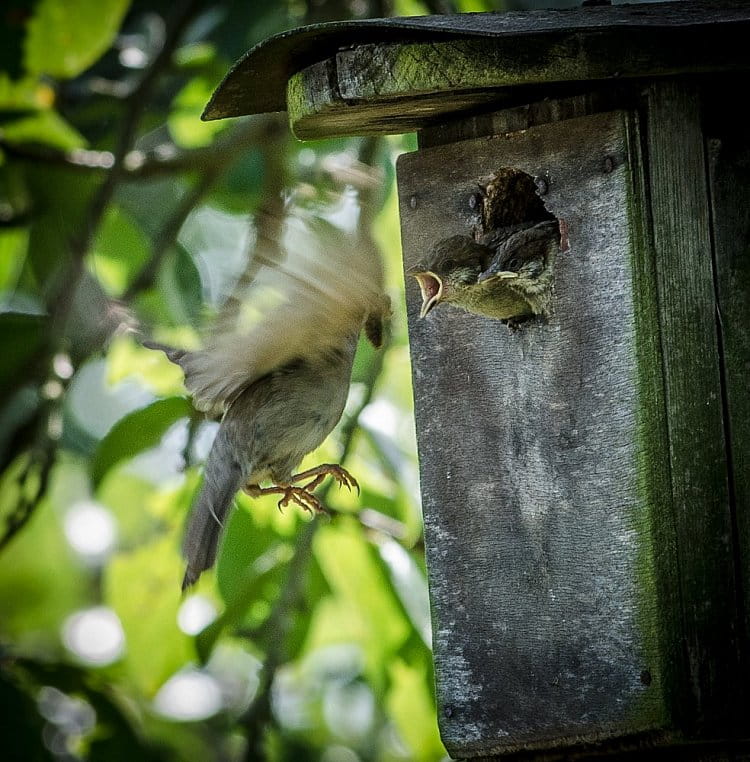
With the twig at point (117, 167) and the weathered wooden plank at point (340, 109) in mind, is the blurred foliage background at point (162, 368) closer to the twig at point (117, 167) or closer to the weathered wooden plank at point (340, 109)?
the twig at point (117, 167)

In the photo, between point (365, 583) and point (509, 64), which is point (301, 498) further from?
point (509, 64)

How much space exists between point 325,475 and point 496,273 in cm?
96

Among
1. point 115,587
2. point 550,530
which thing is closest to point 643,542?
point 550,530

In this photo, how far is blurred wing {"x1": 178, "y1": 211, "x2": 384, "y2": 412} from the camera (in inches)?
110

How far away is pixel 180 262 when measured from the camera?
14.6 ft

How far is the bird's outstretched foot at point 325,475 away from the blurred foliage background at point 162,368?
315 millimetres

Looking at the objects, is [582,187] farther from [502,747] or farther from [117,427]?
[117,427]

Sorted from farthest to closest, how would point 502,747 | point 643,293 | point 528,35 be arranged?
point 502,747 → point 643,293 → point 528,35

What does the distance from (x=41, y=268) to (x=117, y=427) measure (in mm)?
1068

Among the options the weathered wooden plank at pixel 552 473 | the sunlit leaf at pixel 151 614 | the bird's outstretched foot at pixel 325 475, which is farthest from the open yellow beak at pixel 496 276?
the sunlit leaf at pixel 151 614

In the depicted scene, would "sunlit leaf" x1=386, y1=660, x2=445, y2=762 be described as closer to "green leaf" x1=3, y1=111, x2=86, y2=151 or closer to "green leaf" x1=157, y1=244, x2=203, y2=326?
"green leaf" x1=157, y1=244, x2=203, y2=326

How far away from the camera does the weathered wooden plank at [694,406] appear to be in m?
2.49

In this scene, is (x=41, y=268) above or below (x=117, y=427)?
above

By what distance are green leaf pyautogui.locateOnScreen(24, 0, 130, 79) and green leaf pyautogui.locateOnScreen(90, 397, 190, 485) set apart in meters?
1.37
